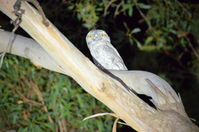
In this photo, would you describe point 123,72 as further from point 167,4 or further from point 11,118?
point 167,4

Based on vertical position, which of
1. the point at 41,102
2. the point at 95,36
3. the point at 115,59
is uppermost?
the point at 95,36

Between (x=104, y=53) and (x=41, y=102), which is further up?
(x=104, y=53)

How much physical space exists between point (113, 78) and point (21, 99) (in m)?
1.29

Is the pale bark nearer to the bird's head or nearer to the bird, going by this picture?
the bird

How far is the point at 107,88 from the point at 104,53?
95 cm

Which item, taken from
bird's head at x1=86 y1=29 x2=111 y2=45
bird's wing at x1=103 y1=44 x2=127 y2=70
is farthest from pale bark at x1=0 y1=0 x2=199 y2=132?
bird's head at x1=86 y1=29 x2=111 y2=45

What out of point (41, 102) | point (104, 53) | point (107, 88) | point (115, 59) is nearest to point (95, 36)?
point (104, 53)

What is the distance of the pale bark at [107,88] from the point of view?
1.23 m

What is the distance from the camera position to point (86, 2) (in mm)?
2625

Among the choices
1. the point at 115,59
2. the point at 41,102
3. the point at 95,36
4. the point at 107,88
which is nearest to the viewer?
the point at 107,88

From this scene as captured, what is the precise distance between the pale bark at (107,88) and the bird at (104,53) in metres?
0.80

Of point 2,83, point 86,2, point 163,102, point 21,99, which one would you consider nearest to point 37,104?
point 21,99

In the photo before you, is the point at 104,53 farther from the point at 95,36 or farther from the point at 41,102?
the point at 41,102

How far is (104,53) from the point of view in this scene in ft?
7.26
